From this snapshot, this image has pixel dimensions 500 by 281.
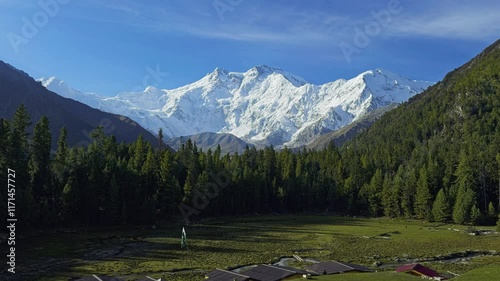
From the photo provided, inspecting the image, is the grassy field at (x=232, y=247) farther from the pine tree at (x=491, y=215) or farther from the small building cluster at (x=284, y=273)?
the pine tree at (x=491, y=215)

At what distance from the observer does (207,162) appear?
5285 inches

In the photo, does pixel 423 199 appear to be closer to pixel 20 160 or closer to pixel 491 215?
pixel 491 215

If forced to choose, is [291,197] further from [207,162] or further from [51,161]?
[51,161]

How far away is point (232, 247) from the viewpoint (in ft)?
246

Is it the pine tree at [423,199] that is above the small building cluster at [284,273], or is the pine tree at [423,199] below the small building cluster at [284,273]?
above

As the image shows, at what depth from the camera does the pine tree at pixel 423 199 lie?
123 m

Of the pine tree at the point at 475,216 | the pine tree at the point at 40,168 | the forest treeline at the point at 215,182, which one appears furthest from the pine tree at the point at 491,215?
the pine tree at the point at 40,168

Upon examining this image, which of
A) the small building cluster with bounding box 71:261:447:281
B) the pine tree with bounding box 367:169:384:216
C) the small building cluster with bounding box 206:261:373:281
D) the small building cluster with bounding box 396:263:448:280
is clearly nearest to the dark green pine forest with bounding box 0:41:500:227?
the pine tree with bounding box 367:169:384:216

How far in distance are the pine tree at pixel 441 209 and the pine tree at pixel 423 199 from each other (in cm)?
356

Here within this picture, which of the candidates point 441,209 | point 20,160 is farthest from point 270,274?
point 441,209

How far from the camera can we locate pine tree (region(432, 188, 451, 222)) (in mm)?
116188

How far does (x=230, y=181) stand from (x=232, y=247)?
57.6 metres

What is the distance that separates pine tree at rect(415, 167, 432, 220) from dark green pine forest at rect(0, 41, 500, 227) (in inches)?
10.5

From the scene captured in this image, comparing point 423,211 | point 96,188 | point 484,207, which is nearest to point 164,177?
point 96,188
